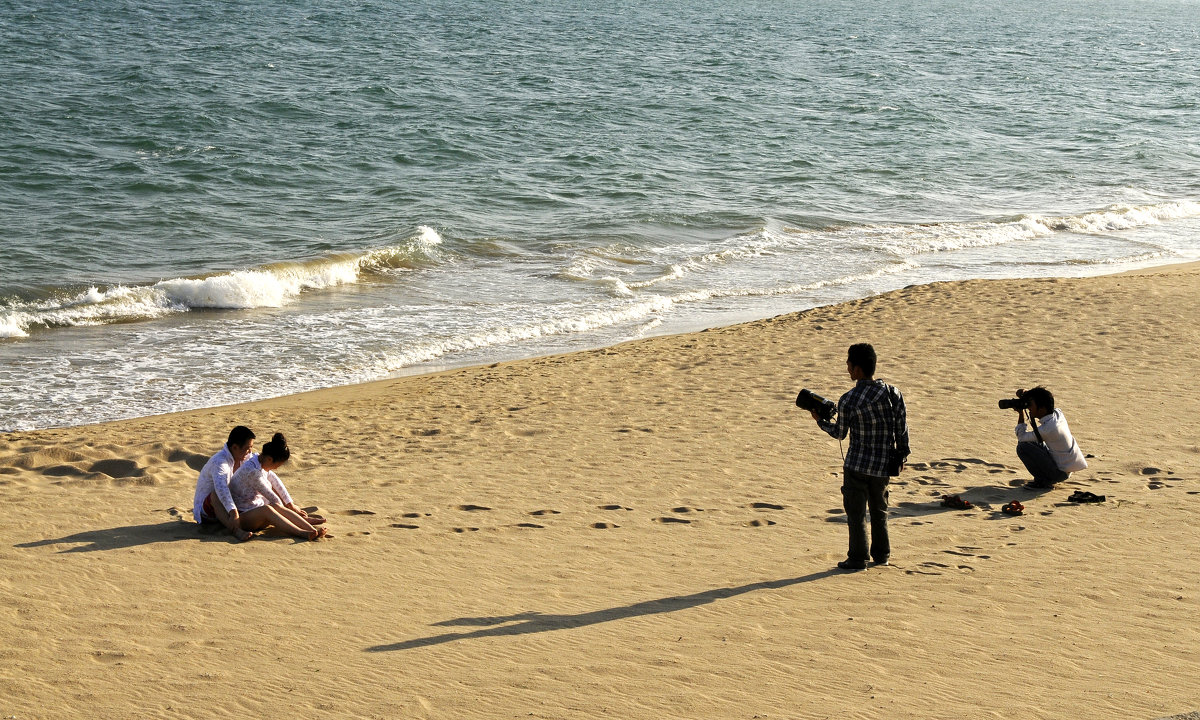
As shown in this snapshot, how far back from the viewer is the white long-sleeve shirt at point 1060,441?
25.0 ft

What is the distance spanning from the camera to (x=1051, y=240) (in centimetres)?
1988

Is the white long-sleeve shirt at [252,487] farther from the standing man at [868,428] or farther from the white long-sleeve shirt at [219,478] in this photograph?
the standing man at [868,428]

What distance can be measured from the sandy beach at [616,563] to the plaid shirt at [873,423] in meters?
0.71

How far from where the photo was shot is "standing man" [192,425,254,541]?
6641mm

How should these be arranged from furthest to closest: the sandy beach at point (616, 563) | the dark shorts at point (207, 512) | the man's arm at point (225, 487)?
the dark shorts at point (207, 512)
the man's arm at point (225, 487)
the sandy beach at point (616, 563)

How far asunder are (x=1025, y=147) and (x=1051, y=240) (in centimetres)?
1072

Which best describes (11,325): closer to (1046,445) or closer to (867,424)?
(867,424)

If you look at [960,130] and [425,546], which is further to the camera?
[960,130]

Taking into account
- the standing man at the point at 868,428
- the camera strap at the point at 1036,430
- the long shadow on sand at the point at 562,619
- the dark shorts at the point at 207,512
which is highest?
the standing man at the point at 868,428

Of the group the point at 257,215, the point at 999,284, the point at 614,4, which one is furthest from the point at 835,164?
the point at 614,4

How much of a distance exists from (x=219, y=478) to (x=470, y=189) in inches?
622

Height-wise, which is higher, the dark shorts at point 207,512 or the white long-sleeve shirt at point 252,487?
the white long-sleeve shirt at point 252,487

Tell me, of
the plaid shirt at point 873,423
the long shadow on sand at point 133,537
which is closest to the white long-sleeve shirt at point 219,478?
the long shadow on sand at point 133,537

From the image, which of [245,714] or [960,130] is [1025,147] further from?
[245,714]
